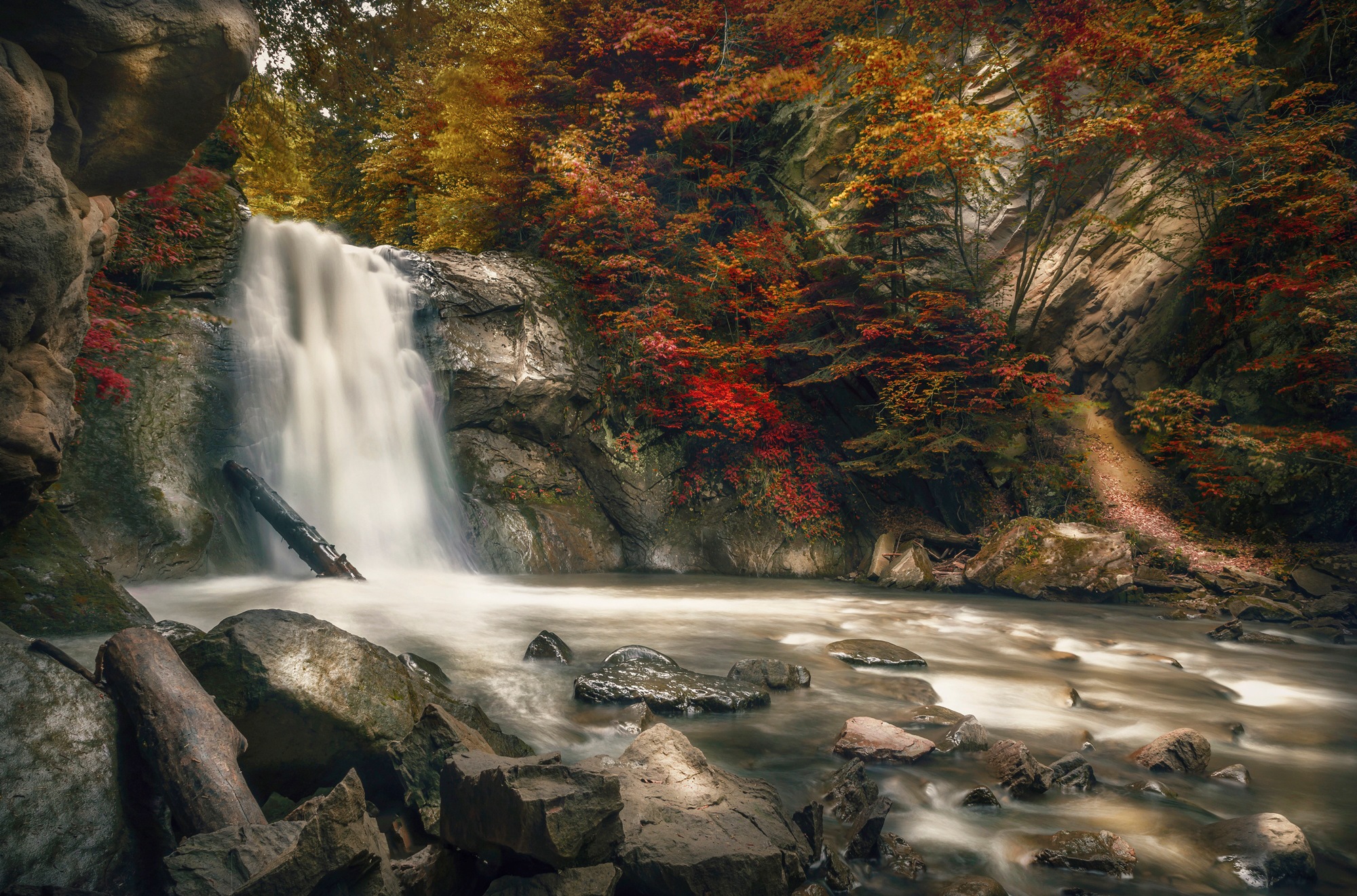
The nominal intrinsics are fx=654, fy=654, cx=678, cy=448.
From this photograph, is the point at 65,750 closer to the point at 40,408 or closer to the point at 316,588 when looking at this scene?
the point at 40,408

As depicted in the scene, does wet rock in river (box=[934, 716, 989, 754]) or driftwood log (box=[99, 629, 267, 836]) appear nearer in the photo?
driftwood log (box=[99, 629, 267, 836])

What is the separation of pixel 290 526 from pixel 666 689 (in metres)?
5.97

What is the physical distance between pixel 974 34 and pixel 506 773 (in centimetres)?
1496

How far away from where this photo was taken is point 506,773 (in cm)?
241

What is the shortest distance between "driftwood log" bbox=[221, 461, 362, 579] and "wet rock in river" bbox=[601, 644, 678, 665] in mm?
4668

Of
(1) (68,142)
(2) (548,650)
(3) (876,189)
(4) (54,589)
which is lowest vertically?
(2) (548,650)

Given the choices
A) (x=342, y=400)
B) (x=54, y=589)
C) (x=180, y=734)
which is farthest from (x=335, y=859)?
(x=342, y=400)

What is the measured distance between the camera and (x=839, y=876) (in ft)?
9.14

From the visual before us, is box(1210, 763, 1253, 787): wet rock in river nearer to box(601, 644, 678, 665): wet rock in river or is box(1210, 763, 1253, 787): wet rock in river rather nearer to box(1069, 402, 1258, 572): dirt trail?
box(601, 644, 678, 665): wet rock in river

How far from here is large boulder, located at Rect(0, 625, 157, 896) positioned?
2.19 metres

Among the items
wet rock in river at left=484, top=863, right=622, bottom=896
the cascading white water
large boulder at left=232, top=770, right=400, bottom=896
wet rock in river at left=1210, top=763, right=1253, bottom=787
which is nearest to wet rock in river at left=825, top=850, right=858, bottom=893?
wet rock in river at left=484, top=863, right=622, bottom=896

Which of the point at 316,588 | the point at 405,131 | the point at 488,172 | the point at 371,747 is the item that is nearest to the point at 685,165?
the point at 488,172

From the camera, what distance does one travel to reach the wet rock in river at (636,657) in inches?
211

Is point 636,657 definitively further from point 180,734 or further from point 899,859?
point 180,734
